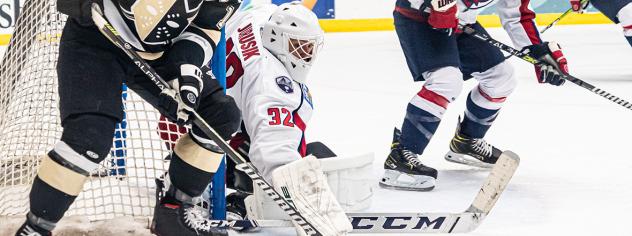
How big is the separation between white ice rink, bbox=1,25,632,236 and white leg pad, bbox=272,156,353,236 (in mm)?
279

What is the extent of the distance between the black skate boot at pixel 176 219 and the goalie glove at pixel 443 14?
1240mm

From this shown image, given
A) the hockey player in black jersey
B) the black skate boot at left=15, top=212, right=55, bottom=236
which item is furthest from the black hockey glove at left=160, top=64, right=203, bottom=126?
the black skate boot at left=15, top=212, right=55, bottom=236

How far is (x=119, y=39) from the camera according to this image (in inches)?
92.0

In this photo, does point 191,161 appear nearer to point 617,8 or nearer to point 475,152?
point 475,152

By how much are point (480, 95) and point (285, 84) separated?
115cm

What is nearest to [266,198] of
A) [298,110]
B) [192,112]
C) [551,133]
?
[298,110]

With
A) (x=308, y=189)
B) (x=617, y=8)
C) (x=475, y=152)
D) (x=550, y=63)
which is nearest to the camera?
(x=308, y=189)

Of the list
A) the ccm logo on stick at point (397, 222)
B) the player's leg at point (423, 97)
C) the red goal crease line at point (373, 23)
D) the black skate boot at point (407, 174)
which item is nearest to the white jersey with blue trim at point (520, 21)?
the player's leg at point (423, 97)

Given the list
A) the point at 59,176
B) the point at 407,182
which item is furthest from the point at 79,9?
the point at 407,182

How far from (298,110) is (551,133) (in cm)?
203

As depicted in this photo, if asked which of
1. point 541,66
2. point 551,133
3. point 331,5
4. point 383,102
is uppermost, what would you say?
point 541,66

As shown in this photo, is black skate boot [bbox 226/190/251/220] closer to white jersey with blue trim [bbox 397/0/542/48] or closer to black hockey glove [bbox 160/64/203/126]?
black hockey glove [bbox 160/64/203/126]

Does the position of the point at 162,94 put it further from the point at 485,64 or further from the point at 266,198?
the point at 485,64

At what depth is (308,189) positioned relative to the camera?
104 inches
